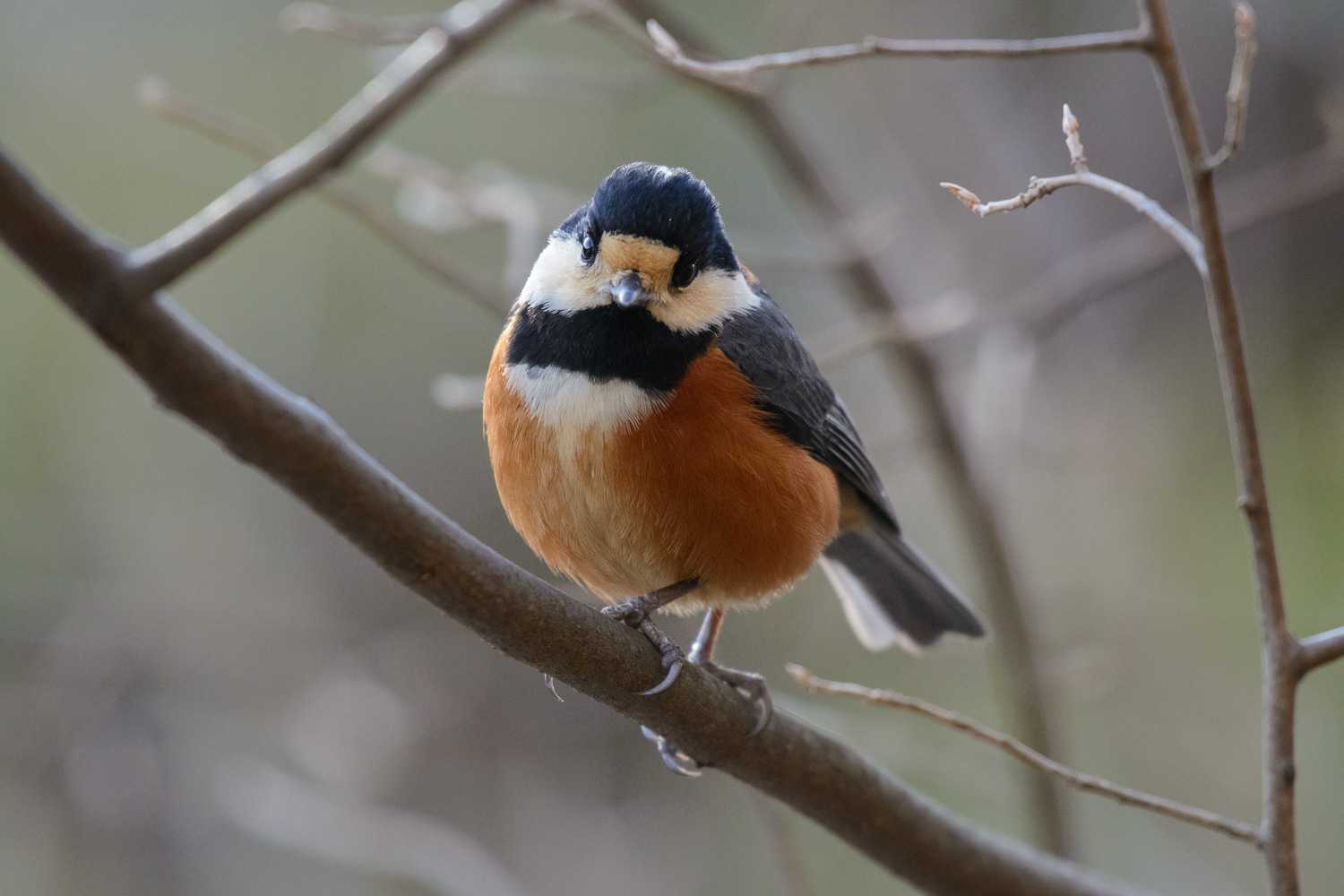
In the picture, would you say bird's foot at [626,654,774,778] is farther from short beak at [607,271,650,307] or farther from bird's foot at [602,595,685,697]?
short beak at [607,271,650,307]

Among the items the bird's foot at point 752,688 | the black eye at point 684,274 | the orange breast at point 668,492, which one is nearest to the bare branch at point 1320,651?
the bird's foot at point 752,688

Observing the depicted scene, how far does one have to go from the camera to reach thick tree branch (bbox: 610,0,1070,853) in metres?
4.15

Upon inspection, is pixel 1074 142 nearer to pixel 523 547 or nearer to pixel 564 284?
pixel 564 284

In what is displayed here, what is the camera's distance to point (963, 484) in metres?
4.32

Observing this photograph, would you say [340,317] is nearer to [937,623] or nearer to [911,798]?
[937,623]

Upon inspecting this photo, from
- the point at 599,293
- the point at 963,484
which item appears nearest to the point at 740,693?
the point at 599,293

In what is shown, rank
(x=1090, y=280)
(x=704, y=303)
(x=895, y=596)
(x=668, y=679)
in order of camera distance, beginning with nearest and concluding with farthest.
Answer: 1. (x=668, y=679)
2. (x=704, y=303)
3. (x=895, y=596)
4. (x=1090, y=280)

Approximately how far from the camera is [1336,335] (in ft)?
19.6

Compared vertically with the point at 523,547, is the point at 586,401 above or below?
above

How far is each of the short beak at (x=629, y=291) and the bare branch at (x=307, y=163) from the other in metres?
0.56

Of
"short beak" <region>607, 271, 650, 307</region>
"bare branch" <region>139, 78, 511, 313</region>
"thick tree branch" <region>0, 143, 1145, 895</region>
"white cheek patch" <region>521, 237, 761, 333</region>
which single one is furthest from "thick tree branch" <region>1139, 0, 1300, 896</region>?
"bare branch" <region>139, 78, 511, 313</region>

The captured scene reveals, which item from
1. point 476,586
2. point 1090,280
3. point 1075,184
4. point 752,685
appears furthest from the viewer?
point 1090,280

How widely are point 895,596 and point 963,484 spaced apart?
16.3 inches

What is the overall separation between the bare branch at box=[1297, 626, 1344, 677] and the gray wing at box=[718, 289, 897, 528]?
140 cm
